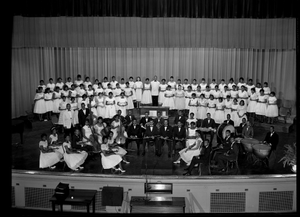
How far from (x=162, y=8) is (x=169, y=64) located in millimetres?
3055

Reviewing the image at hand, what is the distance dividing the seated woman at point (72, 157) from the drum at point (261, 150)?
4.94 metres

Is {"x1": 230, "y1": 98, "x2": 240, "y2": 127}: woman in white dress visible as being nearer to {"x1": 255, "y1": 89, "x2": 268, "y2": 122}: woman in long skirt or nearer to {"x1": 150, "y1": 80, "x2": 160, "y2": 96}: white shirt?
{"x1": 255, "y1": 89, "x2": 268, "y2": 122}: woman in long skirt

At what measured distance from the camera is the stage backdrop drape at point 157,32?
17.6 metres

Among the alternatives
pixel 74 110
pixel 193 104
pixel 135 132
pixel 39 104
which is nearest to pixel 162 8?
pixel 193 104

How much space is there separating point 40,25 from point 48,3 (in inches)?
47.5

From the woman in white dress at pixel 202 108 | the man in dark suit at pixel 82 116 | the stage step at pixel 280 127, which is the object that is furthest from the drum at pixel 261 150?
the man in dark suit at pixel 82 116

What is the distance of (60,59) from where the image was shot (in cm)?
1902

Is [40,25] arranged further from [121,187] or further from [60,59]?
[121,187]

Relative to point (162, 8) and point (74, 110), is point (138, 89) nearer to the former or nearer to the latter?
point (74, 110)

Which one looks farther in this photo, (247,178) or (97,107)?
(97,107)

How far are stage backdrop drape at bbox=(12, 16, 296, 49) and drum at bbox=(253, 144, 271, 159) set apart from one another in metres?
7.93

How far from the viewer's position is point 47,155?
11.1m

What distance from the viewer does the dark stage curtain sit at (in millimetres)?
16812

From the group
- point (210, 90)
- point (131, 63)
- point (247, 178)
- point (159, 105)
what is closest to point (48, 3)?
point (131, 63)
